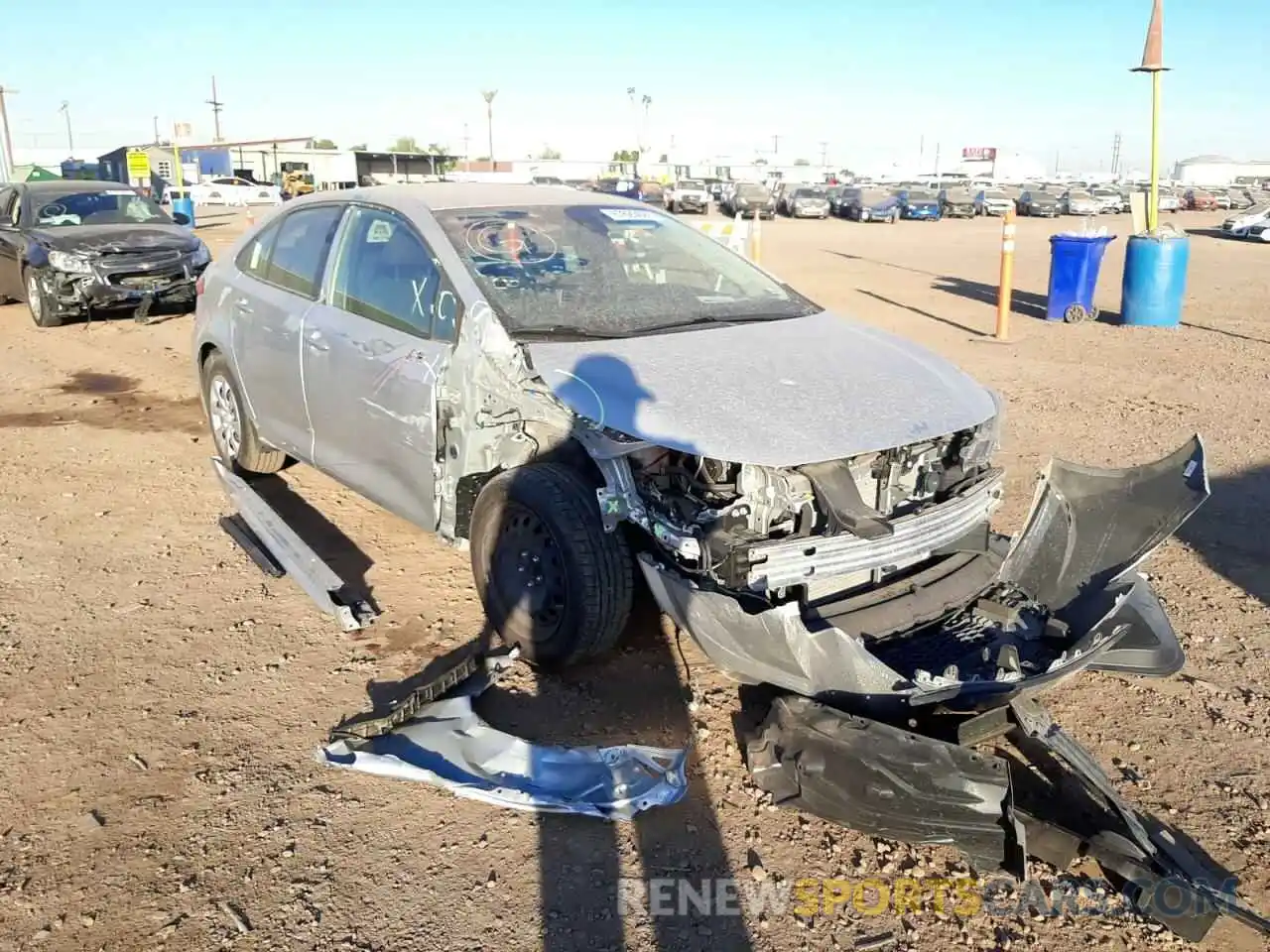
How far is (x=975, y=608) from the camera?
3.54m

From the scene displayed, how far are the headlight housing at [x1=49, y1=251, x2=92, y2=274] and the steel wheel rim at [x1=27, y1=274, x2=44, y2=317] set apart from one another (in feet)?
1.62

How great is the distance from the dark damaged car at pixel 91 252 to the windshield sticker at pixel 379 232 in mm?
8690

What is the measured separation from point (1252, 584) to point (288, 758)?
14.2 feet

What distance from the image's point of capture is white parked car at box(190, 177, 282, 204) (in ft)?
149

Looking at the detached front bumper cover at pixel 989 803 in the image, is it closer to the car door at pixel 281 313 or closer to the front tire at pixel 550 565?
the front tire at pixel 550 565

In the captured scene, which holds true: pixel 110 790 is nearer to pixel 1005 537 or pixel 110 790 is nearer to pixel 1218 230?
pixel 1005 537

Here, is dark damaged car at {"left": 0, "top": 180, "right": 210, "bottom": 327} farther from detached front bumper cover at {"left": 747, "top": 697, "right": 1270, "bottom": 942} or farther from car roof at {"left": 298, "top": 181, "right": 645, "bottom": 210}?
detached front bumper cover at {"left": 747, "top": 697, "right": 1270, "bottom": 942}

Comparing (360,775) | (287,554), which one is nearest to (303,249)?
(287,554)

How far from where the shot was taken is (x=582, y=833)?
9.95 ft

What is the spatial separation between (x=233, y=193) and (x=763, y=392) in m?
48.4

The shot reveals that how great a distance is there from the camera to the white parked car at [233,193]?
45.6 meters

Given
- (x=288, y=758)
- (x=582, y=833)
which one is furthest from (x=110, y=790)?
(x=582, y=833)

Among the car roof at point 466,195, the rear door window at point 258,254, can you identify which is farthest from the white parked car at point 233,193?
the car roof at point 466,195

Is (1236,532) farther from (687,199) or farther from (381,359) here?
(687,199)
